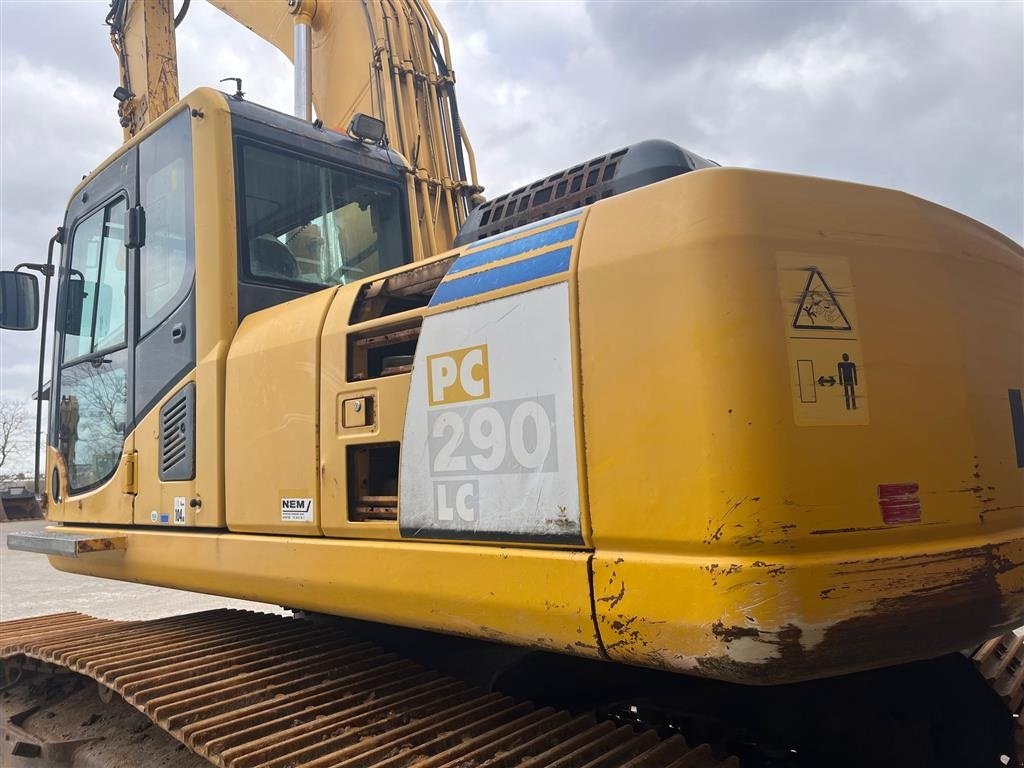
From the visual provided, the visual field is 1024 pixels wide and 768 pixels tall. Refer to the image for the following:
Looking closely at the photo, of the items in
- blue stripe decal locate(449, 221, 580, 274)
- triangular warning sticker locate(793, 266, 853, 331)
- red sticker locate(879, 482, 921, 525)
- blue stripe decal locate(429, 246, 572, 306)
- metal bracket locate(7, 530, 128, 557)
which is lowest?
metal bracket locate(7, 530, 128, 557)

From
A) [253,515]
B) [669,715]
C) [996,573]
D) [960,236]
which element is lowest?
[669,715]

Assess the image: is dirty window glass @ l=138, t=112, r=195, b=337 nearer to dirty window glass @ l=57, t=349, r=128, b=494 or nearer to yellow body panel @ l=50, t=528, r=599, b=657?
dirty window glass @ l=57, t=349, r=128, b=494

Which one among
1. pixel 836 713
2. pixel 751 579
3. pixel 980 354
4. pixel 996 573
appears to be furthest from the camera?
pixel 836 713

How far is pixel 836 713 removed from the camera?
2.03 metres

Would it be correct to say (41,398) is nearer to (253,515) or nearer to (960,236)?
(253,515)

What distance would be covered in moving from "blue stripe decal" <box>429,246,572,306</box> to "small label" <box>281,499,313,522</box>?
2.28ft

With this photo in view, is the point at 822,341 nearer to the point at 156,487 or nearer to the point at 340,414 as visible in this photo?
the point at 340,414

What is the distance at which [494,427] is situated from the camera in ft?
5.65

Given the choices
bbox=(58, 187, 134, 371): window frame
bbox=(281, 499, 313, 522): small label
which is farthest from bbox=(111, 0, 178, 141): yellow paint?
bbox=(281, 499, 313, 522): small label

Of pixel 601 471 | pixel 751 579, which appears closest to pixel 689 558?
pixel 751 579

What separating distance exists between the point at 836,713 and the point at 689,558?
929 mm

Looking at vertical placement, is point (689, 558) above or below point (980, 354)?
below

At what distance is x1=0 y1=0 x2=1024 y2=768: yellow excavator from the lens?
4.67 feet

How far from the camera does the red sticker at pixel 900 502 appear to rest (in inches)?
56.9
